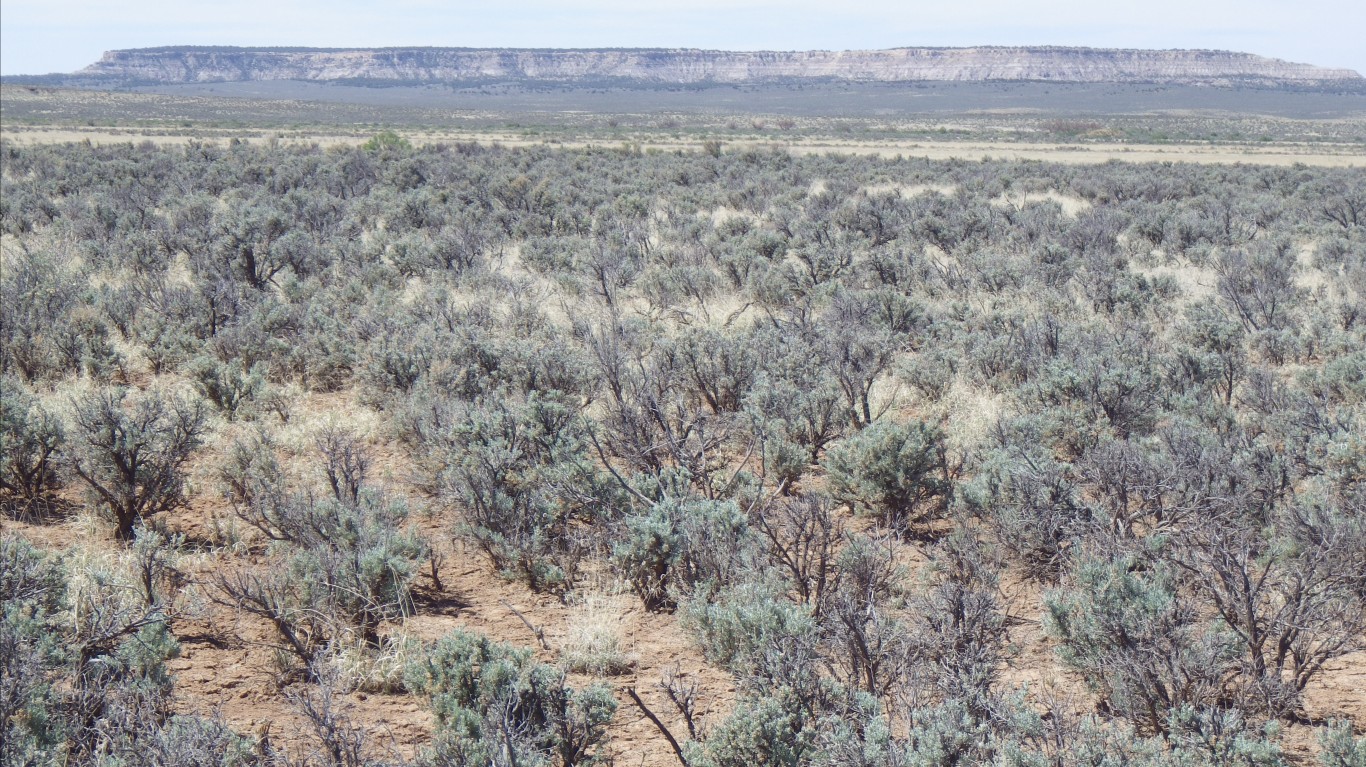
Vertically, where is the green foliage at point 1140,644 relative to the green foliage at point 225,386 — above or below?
below

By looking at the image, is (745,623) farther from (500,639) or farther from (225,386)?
(225,386)

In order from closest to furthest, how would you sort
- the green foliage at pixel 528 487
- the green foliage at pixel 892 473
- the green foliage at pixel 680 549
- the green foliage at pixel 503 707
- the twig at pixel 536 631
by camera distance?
the green foliage at pixel 503 707 < the twig at pixel 536 631 < the green foliage at pixel 680 549 < the green foliage at pixel 528 487 < the green foliage at pixel 892 473

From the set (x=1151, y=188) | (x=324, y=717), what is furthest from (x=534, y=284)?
(x=1151, y=188)

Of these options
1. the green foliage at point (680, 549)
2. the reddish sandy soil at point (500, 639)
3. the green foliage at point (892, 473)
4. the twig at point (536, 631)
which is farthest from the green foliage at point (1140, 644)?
the twig at point (536, 631)

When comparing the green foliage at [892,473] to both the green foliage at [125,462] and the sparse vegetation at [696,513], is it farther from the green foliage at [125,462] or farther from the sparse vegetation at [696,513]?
the green foliage at [125,462]

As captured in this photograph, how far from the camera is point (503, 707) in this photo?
11.6 feet

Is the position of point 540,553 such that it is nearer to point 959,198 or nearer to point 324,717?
point 324,717

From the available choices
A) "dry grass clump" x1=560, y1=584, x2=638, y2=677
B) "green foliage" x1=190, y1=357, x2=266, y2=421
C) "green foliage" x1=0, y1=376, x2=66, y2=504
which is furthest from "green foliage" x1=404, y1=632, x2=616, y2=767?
"green foliage" x1=190, y1=357, x2=266, y2=421

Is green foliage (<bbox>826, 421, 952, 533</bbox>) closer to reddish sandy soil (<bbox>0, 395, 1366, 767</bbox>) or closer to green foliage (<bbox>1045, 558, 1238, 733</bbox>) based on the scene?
reddish sandy soil (<bbox>0, 395, 1366, 767</bbox>)

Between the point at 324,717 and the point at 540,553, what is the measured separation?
225 centimetres

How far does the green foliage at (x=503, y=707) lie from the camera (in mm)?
3404

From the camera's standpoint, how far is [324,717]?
11.0 feet

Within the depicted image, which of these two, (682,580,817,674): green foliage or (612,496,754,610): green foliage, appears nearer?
(682,580,817,674): green foliage

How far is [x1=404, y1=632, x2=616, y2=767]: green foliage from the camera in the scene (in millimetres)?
3404
